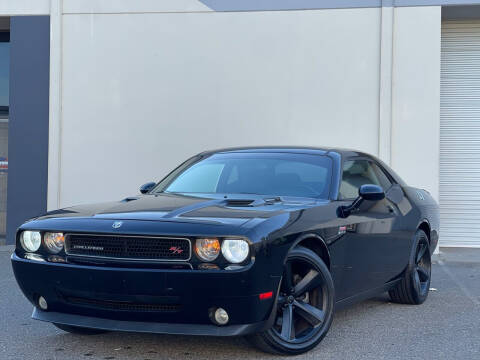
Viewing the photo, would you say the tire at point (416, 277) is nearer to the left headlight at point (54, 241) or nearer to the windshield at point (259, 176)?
the windshield at point (259, 176)

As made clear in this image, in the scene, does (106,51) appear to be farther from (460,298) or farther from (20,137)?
(460,298)

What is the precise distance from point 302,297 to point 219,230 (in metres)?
0.90

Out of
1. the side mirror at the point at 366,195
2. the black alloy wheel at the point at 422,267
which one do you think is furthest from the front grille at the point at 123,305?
the black alloy wheel at the point at 422,267

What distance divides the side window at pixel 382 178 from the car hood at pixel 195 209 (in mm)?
1419

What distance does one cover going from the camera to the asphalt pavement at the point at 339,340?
4.82 metres

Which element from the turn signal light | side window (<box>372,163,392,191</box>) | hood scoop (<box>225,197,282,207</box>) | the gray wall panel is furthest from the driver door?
the gray wall panel

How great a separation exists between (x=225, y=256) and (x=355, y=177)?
214 cm

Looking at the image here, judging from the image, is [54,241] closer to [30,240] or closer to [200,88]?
[30,240]

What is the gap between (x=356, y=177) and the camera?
607cm

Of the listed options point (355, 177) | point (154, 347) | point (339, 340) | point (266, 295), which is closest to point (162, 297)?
point (266, 295)

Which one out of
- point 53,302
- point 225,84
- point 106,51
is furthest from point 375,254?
point 106,51

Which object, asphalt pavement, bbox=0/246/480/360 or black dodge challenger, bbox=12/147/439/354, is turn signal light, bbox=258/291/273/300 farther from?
asphalt pavement, bbox=0/246/480/360

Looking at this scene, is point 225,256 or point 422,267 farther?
point 422,267

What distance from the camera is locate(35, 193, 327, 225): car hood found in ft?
14.8
